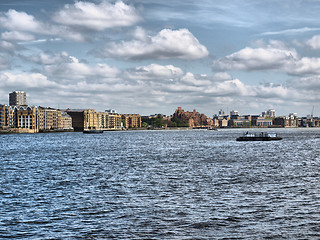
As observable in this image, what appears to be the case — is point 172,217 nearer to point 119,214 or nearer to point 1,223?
point 119,214

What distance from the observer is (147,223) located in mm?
21781

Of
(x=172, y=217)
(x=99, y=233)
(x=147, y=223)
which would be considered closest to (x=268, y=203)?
(x=172, y=217)

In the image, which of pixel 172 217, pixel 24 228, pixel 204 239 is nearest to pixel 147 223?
pixel 172 217

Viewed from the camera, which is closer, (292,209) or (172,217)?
(172,217)

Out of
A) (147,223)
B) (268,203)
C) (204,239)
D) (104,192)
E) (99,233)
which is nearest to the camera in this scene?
(204,239)

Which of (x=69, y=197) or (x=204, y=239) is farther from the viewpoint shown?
(x=69, y=197)

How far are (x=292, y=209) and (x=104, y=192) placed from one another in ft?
45.0

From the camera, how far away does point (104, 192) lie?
1252 inches

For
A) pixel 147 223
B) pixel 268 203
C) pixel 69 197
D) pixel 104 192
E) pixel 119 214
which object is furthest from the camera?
pixel 104 192

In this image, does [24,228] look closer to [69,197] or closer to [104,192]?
[69,197]

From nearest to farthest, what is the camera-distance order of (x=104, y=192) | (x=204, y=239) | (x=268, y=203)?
(x=204, y=239), (x=268, y=203), (x=104, y=192)

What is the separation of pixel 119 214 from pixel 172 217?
305cm

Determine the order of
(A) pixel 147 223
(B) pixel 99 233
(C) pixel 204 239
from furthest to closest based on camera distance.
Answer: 1. (A) pixel 147 223
2. (B) pixel 99 233
3. (C) pixel 204 239

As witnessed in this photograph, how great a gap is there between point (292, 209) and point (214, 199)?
5398 millimetres
